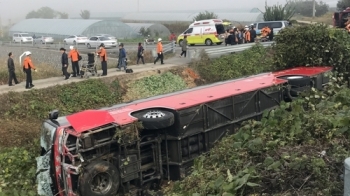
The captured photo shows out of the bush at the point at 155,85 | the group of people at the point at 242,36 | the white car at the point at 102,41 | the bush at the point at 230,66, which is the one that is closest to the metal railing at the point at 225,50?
the bush at the point at 230,66

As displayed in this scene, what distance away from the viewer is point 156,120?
830 centimetres

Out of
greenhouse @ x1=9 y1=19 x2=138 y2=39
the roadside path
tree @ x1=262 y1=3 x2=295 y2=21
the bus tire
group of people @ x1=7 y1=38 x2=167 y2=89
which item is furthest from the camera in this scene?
greenhouse @ x1=9 y1=19 x2=138 y2=39

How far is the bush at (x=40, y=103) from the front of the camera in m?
12.9

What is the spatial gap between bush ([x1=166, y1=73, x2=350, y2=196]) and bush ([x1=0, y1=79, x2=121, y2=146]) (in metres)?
8.36

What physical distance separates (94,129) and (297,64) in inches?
315

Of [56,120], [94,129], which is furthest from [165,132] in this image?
[56,120]

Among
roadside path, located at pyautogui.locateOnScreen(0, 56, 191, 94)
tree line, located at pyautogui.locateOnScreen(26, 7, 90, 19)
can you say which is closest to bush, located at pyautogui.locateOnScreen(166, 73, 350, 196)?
roadside path, located at pyautogui.locateOnScreen(0, 56, 191, 94)

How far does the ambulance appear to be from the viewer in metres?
29.4

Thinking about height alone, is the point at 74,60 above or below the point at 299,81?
above

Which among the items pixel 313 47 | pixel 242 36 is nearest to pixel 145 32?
pixel 242 36

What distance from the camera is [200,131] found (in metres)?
9.08

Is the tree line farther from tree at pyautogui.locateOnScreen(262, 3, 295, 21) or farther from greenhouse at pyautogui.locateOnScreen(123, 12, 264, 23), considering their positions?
tree at pyautogui.locateOnScreen(262, 3, 295, 21)

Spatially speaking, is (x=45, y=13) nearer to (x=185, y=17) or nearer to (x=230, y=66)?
(x=185, y=17)

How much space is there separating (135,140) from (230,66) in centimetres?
1375
